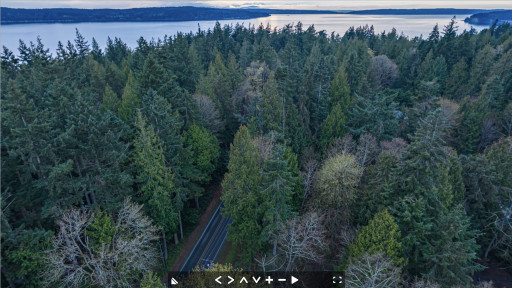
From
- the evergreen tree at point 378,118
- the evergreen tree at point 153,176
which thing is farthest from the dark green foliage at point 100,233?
the evergreen tree at point 378,118

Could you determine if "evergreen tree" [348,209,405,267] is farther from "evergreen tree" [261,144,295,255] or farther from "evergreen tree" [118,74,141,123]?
"evergreen tree" [118,74,141,123]

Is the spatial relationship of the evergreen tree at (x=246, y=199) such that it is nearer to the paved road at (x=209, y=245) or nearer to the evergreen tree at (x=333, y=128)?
the paved road at (x=209, y=245)

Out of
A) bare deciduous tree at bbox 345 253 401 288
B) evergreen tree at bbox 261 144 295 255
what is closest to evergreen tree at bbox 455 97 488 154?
bare deciduous tree at bbox 345 253 401 288

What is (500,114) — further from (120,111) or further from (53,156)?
(53,156)

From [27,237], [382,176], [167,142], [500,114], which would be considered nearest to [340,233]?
[382,176]

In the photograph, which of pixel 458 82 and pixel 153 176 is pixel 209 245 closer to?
pixel 153 176

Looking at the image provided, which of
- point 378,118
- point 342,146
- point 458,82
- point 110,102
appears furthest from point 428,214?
point 458,82
